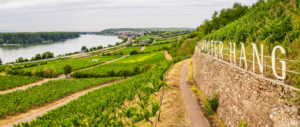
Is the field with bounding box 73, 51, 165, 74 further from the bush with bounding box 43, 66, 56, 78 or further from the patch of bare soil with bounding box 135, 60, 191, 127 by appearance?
the patch of bare soil with bounding box 135, 60, 191, 127

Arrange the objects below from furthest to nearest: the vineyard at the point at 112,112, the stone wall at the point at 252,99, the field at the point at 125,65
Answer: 1. the field at the point at 125,65
2. the vineyard at the point at 112,112
3. the stone wall at the point at 252,99

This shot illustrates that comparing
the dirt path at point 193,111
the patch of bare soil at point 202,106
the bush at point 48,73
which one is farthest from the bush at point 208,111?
the bush at point 48,73

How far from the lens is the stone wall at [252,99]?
609 cm

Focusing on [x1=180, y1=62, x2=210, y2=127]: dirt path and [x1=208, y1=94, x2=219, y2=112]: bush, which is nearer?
[x1=180, y1=62, x2=210, y2=127]: dirt path

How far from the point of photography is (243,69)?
30.8 ft

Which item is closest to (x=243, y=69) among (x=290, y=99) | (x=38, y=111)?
(x=290, y=99)

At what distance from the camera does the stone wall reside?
6.09 m

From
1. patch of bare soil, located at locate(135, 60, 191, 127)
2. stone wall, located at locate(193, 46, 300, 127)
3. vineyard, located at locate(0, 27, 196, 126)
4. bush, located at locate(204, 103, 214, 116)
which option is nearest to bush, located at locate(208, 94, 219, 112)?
bush, located at locate(204, 103, 214, 116)

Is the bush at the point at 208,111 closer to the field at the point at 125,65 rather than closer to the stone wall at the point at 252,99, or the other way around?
the stone wall at the point at 252,99

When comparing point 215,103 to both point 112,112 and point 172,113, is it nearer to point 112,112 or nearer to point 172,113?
point 172,113

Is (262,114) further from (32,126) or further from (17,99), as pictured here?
(17,99)

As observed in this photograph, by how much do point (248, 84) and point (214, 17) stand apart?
202ft

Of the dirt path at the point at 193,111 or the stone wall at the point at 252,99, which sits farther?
the dirt path at the point at 193,111

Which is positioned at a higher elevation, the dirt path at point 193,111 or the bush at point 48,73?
the dirt path at point 193,111
